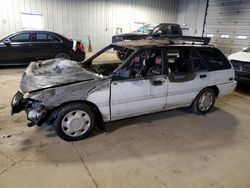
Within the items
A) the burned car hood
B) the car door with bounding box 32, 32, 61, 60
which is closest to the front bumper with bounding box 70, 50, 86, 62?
the car door with bounding box 32, 32, 61, 60

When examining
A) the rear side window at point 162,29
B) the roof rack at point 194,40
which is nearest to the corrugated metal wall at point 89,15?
the rear side window at point 162,29

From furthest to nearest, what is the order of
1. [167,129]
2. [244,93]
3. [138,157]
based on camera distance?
[244,93], [167,129], [138,157]

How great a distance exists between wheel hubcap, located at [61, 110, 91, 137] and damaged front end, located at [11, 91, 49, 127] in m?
0.29

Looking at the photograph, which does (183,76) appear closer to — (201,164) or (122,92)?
(122,92)

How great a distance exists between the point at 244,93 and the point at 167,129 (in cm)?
352

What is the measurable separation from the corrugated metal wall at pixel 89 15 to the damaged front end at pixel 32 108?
9293 mm

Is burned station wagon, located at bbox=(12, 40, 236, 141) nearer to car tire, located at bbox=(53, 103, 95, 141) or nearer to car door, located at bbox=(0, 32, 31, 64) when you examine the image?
car tire, located at bbox=(53, 103, 95, 141)

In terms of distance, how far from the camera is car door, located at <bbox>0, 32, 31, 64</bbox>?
7.18 metres

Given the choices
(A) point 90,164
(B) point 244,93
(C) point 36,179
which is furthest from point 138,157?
(B) point 244,93

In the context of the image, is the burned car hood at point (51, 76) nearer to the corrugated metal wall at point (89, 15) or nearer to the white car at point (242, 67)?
the white car at point (242, 67)

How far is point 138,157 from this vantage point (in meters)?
2.75

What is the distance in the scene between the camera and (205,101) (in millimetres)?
4152

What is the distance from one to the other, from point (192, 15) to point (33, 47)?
406 inches

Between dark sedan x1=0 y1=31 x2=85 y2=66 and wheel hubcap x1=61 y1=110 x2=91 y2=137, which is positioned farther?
dark sedan x1=0 y1=31 x2=85 y2=66
